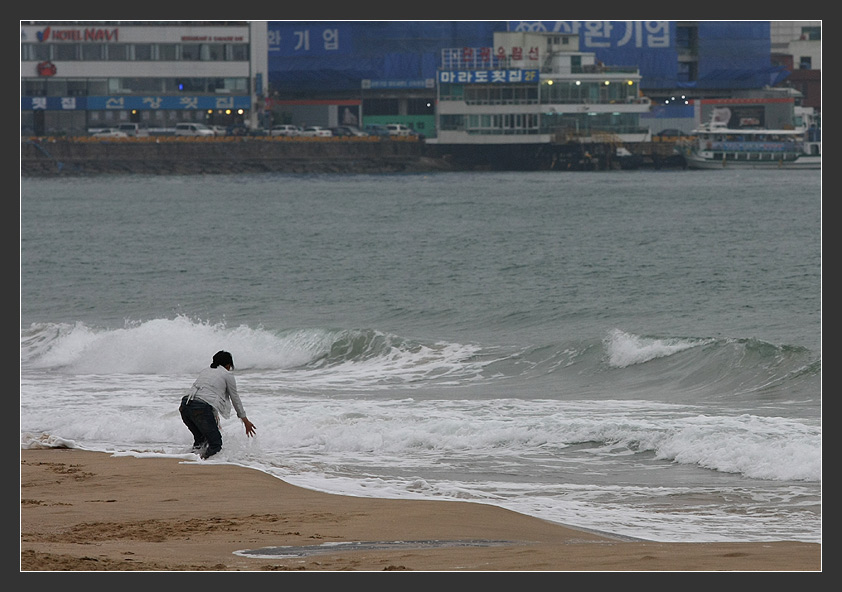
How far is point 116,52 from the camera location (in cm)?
9400

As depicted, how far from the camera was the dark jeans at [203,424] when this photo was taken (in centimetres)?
1073

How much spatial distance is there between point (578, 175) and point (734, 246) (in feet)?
159

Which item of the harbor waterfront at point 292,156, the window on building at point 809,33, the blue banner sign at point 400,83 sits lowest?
the harbor waterfront at point 292,156

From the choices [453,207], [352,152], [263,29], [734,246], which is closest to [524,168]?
[352,152]

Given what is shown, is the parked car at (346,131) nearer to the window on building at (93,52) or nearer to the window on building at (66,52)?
the window on building at (93,52)

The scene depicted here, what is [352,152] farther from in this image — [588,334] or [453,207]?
[588,334]

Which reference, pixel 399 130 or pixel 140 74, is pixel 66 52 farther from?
pixel 399 130

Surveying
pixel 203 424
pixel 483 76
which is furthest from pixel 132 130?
pixel 203 424

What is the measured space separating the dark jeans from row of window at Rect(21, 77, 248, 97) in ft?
287

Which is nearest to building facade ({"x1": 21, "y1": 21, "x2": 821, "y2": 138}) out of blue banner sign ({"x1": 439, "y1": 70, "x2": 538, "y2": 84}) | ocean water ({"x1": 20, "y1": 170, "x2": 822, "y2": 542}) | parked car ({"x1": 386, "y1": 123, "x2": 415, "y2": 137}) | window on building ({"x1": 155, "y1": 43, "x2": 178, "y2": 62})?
window on building ({"x1": 155, "y1": 43, "x2": 178, "y2": 62})

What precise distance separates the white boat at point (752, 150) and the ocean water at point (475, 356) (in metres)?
42.2

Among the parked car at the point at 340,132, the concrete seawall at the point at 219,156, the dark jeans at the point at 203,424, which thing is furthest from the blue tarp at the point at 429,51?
the dark jeans at the point at 203,424

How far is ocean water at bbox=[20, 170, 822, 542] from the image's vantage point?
1042cm

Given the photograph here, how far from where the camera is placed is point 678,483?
1026 cm
